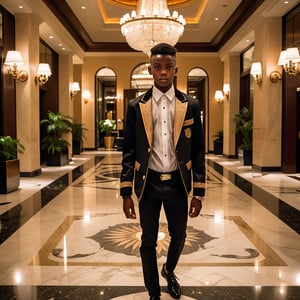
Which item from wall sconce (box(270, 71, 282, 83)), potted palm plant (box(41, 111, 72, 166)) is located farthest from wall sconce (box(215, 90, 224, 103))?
potted palm plant (box(41, 111, 72, 166))

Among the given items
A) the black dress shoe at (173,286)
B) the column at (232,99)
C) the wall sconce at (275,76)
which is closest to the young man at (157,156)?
the black dress shoe at (173,286)

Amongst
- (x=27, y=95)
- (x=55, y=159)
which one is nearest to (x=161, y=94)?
(x=27, y=95)

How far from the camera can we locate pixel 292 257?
11.4 feet

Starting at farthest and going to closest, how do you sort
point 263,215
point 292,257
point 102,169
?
point 102,169, point 263,215, point 292,257

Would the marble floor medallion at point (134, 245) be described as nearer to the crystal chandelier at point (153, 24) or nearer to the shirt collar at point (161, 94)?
the shirt collar at point (161, 94)

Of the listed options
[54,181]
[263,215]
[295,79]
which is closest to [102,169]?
[54,181]

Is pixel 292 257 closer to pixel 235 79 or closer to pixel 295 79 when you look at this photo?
pixel 295 79

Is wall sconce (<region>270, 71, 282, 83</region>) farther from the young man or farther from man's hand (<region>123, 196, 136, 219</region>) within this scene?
man's hand (<region>123, 196, 136, 219</region>)

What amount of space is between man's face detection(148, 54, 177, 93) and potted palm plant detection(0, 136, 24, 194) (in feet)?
16.0

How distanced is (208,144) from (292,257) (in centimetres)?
1274

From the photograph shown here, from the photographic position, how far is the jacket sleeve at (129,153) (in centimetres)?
243

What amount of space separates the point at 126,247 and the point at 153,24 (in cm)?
558

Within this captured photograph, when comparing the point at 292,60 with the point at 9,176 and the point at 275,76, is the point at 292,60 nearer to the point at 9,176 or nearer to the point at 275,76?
the point at 275,76

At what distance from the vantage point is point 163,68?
2.31 m
